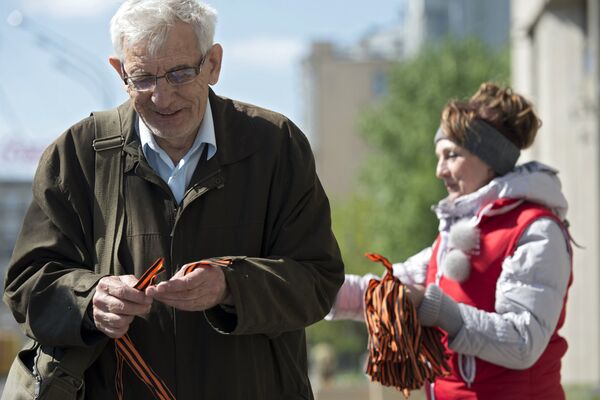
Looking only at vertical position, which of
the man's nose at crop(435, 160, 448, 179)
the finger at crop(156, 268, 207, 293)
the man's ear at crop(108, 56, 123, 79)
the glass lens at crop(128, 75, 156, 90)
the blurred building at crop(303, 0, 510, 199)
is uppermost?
the man's ear at crop(108, 56, 123, 79)

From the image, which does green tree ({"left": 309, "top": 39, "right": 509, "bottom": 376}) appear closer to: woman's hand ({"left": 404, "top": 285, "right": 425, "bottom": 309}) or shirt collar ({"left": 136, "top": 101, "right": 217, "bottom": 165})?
woman's hand ({"left": 404, "top": 285, "right": 425, "bottom": 309})

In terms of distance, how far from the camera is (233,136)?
3.52 metres

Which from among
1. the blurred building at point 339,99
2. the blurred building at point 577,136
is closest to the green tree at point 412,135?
the blurred building at point 577,136

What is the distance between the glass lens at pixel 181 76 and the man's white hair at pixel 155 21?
73 mm

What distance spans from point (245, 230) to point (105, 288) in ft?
1.47

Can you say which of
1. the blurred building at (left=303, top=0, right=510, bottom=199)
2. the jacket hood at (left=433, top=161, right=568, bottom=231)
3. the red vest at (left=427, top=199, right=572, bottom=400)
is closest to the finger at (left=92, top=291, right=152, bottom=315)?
the red vest at (left=427, top=199, right=572, bottom=400)

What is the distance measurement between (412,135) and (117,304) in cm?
3410

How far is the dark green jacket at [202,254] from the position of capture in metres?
3.31

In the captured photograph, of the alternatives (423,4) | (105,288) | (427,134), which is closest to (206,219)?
(105,288)

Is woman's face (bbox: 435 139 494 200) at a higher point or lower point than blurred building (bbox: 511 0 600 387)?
higher

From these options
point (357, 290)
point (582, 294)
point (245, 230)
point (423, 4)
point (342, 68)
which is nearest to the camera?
point (245, 230)

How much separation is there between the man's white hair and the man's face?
17 millimetres

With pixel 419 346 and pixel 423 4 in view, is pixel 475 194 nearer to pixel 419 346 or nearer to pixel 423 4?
pixel 419 346

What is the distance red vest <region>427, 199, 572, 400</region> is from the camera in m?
4.22
